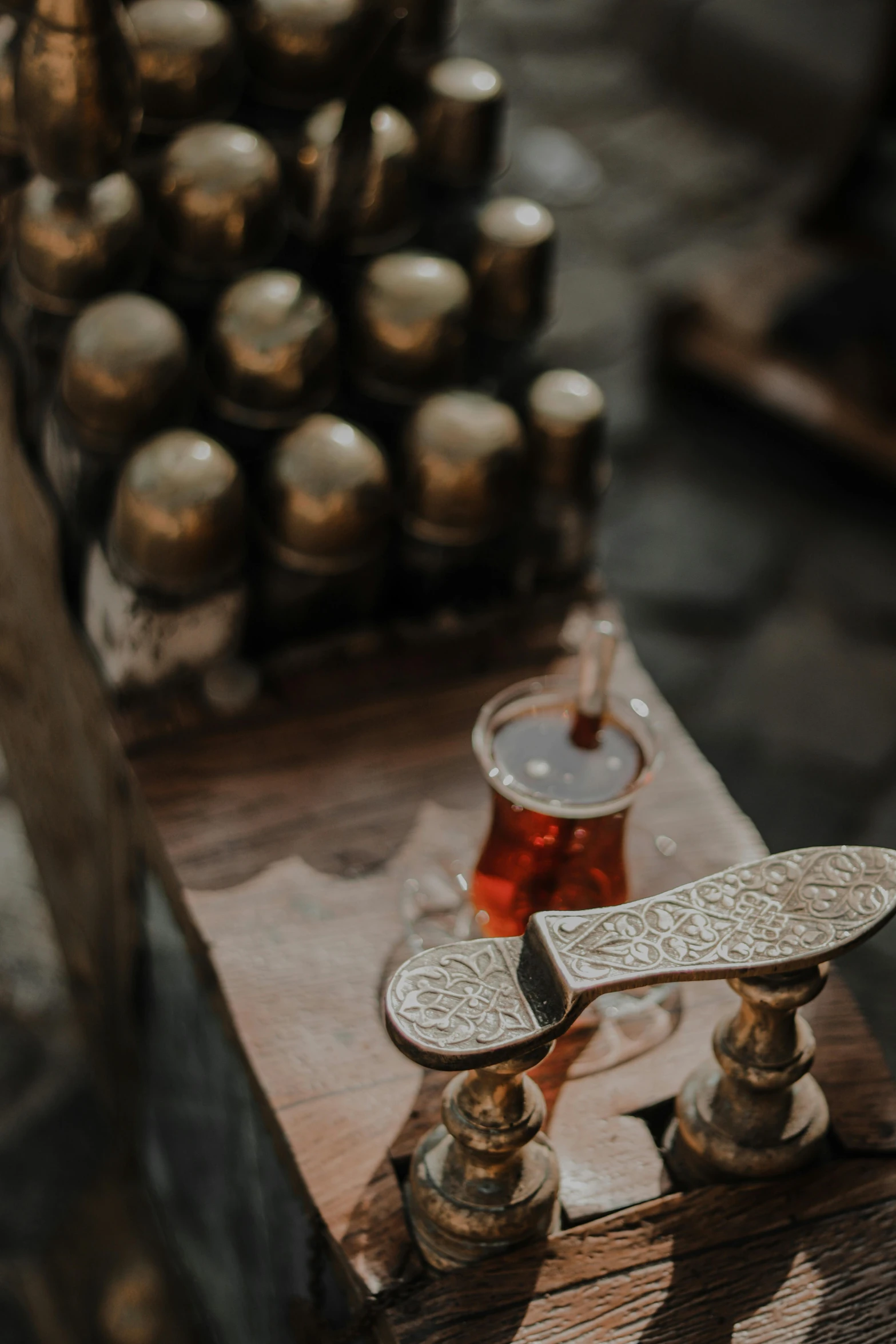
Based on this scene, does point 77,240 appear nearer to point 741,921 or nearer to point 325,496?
point 325,496

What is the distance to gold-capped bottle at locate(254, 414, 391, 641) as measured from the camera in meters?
0.72

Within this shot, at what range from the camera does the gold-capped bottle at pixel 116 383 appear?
0.72 m

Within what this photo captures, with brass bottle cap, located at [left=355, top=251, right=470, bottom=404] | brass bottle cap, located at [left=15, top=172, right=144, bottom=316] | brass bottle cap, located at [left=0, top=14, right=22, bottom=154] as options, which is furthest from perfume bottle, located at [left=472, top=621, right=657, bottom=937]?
brass bottle cap, located at [left=0, top=14, right=22, bottom=154]

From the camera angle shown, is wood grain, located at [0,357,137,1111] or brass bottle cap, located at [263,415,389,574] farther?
wood grain, located at [0,357,137,1111]

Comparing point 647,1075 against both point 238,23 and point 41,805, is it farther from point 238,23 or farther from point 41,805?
point 41,805

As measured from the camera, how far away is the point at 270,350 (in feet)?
2.37

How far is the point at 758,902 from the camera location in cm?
51

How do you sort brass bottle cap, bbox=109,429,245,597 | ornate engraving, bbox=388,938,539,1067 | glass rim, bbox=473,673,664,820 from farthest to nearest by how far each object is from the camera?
1. brass bottle cap, bbox=109,429,245,597
2. glass rim, bbox=473,673,664,820
3. ornate engraving, bbox=388,938,539,1067

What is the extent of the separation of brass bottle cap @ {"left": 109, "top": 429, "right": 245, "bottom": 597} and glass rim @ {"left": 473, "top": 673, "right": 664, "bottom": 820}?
0.58ft

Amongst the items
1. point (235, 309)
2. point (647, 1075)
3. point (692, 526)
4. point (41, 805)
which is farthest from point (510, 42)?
point (647, 1075)

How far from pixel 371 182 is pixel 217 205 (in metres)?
0.09

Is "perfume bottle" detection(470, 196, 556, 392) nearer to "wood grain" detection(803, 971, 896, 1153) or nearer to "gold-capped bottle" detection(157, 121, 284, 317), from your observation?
"gold-capped bottle" detection(157, 121, 284, 317)

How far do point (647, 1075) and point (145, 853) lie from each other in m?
0.33

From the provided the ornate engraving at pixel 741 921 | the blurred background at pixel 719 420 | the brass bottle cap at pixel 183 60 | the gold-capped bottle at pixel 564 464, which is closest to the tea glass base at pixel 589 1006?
the ornate engraving at pixel 741 921
